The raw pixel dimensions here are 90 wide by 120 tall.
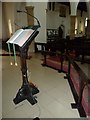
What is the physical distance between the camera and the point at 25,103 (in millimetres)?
2703

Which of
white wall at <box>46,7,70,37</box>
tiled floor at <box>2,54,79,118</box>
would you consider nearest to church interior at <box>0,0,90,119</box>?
tiled floor at <box>2,54,79,118</box>

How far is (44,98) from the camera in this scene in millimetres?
2902

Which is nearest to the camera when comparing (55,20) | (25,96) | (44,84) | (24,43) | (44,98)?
(24,43)

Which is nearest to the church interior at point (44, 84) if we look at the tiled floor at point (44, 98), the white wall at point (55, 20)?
the tiled floor at point (44, 98)

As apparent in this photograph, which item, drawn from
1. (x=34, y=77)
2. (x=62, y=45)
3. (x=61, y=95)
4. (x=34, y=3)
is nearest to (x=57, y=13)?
(x=34, y=3)

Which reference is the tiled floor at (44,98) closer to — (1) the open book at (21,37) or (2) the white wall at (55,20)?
(1) the open book at (21,37)

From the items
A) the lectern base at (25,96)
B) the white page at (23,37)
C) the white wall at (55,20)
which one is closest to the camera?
the white page at (23,37)

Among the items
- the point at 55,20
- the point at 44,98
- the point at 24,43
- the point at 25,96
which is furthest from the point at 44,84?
the point at 55,20

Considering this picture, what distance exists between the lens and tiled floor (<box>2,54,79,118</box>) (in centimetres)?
240

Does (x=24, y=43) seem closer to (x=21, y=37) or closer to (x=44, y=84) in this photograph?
(x=21, y=37)

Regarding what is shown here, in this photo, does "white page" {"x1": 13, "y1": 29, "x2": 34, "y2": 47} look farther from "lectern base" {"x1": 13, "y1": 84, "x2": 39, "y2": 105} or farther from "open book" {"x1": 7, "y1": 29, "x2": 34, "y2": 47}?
"lectern base" {"x1": 13, "y1": 84, "x2": 39, "y2": 105}

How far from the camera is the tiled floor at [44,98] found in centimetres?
240

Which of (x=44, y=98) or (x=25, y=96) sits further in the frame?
(x=44, y=98)

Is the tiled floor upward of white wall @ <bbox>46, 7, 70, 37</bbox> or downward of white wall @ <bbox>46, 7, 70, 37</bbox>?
downward
